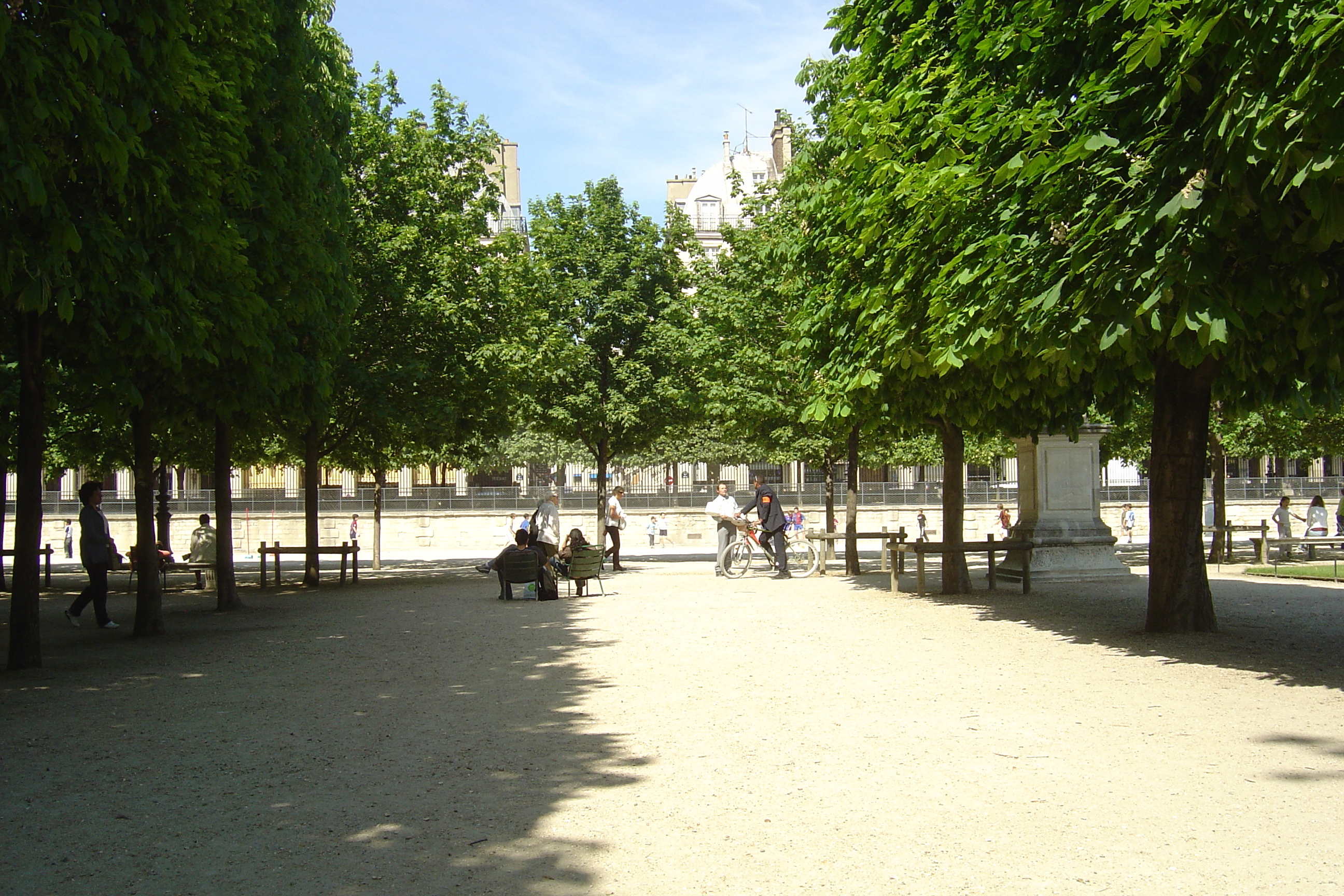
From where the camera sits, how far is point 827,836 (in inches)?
193

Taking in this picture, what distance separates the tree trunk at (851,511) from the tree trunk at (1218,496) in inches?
293

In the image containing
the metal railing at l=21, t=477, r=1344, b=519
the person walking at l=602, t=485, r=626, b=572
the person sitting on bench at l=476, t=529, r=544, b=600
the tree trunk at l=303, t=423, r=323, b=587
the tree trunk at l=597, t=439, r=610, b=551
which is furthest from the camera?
the metal railing at l=21, t=477, r=1344, b=519

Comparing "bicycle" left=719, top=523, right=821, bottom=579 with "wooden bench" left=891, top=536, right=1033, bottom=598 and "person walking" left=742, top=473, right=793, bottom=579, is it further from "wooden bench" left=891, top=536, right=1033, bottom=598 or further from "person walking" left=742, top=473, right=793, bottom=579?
"wooden bench" left=891, top=536, right=1033, bottom=598

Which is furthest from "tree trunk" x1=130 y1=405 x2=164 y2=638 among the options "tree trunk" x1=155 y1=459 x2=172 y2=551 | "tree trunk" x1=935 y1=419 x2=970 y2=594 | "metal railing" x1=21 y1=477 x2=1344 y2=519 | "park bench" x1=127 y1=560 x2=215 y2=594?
"metal railing" x1=21 y1=477 x2=1344 y2=519

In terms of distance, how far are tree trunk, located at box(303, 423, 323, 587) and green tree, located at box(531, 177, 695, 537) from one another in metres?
7.77

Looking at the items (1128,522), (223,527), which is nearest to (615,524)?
(223,527)

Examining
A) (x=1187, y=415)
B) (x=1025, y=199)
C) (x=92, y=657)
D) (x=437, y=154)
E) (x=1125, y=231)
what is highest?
(x=437, y=154)

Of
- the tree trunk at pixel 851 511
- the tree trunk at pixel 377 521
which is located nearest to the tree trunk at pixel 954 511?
the tree trunk at pixel 851 511

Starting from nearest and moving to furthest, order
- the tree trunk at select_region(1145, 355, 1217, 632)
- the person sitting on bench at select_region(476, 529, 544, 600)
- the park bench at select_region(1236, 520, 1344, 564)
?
1. the tree trunk at select_region(1145, 355, 1217, 632)
2. the person sitting on bench at select_region(476, 529, 544, 600)
3. the park bench at select_region(1236, 520, 1344, 564)

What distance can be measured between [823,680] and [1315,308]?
14.7ft

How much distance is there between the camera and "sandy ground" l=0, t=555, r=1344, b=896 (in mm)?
4500

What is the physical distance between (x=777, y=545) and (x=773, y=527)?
356 mm

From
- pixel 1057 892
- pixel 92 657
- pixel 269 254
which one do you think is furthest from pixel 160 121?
pixel 1057 892

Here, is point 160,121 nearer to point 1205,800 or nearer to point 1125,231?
point 1125,231
